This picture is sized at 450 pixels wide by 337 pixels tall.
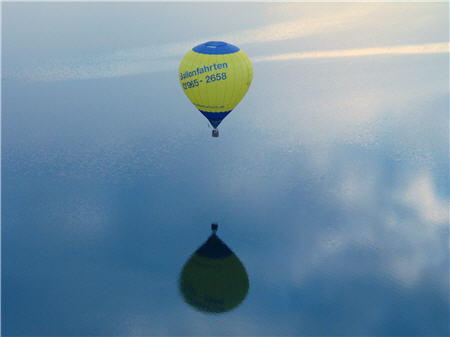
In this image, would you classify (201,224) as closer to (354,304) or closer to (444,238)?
(354,304)

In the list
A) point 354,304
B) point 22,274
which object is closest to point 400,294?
point 354,304

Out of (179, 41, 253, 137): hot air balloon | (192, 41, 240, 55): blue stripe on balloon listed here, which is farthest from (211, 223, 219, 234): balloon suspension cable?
(192, 41, 240, 55): blue stripe on balloon

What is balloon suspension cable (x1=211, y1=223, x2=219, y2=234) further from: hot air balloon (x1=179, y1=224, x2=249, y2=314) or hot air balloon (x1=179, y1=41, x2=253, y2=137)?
hot air balloon (x1=179, y1=41, x2=253, y2=137)

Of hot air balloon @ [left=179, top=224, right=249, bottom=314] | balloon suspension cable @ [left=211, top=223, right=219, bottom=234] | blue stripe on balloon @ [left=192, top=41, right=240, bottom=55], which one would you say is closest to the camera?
hot air balloon @ [left=179, top=224, right=249, bottom=314]

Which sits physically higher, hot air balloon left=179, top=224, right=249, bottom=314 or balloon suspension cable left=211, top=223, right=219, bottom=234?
balloon suspension cable left=211, top=223, right=219, bottom=234

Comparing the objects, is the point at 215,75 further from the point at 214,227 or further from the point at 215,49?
the point at 214,227

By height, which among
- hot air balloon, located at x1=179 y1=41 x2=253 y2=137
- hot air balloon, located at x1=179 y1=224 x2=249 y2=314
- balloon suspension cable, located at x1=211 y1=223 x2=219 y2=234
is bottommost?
hot air balloon, located at x1=179 y1=224 x2=249 y2=314

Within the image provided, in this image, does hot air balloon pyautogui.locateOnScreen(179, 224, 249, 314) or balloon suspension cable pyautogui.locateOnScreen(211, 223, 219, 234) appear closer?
hot air balloon pyautogui.locateOnScreen(179, 224, 249, 314)

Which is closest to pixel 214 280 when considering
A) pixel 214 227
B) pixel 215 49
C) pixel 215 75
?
pixel 214 227
